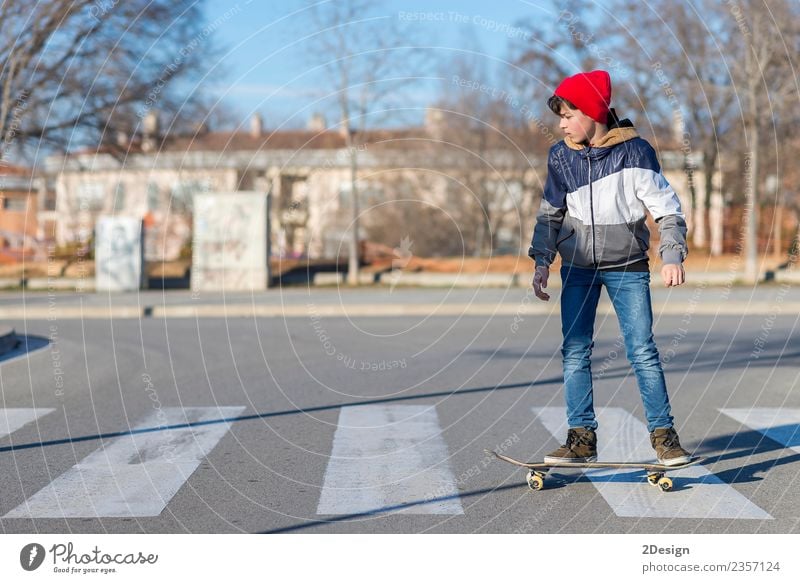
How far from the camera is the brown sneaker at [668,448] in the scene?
606 cm

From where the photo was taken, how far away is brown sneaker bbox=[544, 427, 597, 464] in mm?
6270

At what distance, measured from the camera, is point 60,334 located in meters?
16.9

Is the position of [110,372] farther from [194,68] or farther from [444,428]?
[194,68]

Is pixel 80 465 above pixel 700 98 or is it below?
below

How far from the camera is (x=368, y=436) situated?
793 centimetres

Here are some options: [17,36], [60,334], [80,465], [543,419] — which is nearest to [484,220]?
[17,36]

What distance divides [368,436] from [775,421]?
306 cm

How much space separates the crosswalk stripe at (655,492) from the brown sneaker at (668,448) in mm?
160

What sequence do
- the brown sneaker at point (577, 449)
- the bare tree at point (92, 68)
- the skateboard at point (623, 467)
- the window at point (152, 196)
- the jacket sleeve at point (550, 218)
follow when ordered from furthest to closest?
the window at point (152, 196) < the bare tree at point (92, 68) < the brown sneaker at point (577, 449) < the jacket sleeve at point (550, 218) < the skateboard at point (623, 467)

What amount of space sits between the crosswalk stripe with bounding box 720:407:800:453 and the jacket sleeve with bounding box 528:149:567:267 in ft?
7.67

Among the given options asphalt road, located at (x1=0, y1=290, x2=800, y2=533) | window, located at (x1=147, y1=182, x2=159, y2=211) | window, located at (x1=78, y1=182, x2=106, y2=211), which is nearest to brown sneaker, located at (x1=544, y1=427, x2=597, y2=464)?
asphalt road, located at (x1=0, y1=290, x2=800, y2=533)

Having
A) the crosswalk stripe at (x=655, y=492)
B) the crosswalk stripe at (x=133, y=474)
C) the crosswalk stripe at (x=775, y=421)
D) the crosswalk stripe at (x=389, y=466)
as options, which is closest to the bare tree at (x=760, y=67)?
the crosswalk stripe at (x=775, y=421)

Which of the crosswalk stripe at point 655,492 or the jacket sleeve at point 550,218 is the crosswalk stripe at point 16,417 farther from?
the jacket sleeve at point 550,218
